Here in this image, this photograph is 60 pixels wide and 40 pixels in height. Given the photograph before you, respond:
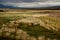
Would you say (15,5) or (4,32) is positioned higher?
(15,5)

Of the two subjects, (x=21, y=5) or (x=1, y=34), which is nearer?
(x=1, y=34)

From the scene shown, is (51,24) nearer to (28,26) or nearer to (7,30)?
(28,26)

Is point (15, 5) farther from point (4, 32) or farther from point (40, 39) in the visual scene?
point (40, 39)

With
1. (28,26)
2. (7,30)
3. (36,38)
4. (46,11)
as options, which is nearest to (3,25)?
(7,30)

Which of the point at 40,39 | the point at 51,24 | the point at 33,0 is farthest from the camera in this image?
the point at 33,0

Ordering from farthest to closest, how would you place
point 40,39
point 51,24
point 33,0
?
point 33,0 → point 51,24 → point 40,39

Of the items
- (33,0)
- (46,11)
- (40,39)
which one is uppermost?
(33,0)

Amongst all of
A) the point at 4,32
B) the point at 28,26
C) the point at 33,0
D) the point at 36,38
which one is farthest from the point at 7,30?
the point at 33,0
